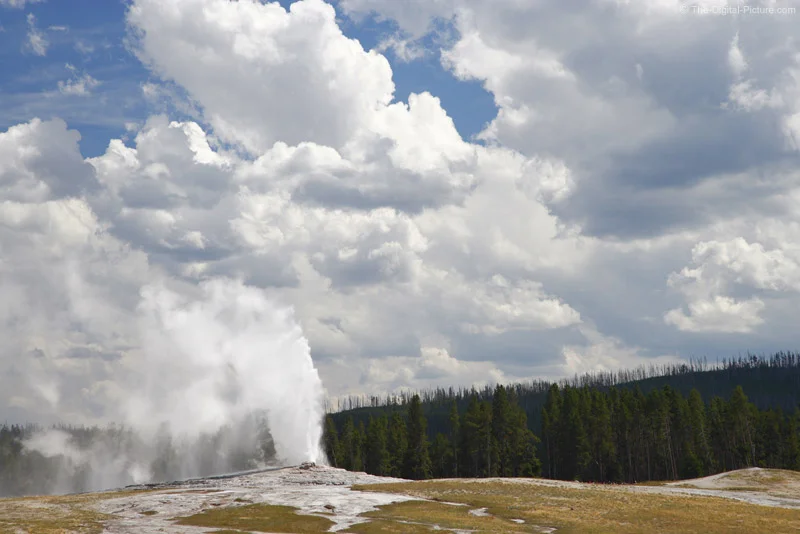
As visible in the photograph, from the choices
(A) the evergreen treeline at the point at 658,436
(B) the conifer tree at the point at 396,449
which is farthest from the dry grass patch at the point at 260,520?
(A) the evergreen treeline at the point at 658,436

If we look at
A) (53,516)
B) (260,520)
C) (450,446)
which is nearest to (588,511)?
(260,520)

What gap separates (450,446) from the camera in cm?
14588

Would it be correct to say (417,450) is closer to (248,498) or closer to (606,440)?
(606,440)

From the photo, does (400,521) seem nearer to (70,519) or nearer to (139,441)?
(70,519)

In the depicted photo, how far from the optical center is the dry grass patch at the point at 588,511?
52125 millimetres

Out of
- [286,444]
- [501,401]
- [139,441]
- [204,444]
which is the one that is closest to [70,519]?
[286,444]

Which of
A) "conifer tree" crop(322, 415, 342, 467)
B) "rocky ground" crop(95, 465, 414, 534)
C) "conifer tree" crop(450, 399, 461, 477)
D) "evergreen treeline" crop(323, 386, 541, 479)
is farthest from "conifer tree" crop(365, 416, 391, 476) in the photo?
"rocky ground" crop(95, 465, 414, 534)

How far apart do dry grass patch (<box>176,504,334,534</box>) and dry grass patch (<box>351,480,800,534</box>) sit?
4361mm

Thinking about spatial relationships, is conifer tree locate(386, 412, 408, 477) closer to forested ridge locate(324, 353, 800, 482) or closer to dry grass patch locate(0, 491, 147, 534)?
forested ridge locate(324, 353, 800, 482)

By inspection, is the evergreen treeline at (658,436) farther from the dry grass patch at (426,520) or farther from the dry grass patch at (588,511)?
the dry grass patch at (426,520)

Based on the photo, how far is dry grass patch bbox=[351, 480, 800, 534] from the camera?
171ft

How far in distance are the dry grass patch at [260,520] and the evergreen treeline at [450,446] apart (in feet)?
231

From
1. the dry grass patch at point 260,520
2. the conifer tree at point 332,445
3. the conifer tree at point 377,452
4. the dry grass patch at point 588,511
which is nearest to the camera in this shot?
the dry grass patch at point 588,511

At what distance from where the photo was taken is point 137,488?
89.7 m
